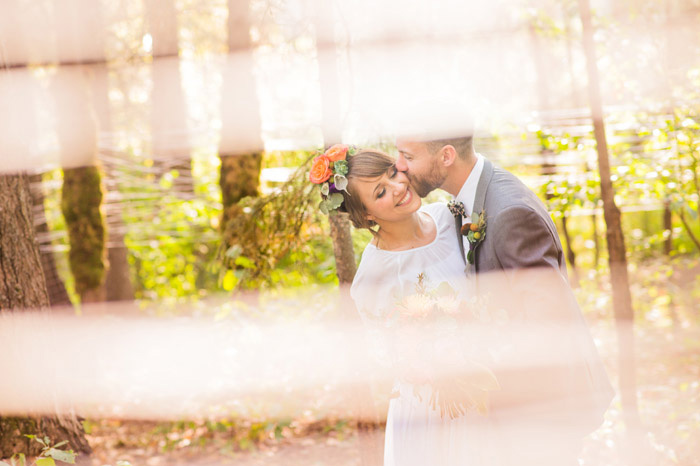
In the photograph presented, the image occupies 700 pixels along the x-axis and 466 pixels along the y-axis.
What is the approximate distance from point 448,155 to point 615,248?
1.50 metres

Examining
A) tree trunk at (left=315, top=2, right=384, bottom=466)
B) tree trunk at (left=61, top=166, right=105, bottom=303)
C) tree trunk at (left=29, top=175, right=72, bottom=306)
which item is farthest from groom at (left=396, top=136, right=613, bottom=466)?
tree trunk at (left=29, top=175, right=72, bottom=306)

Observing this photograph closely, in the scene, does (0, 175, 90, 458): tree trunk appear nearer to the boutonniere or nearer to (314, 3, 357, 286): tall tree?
(314, 3, 357, 286): tall tree

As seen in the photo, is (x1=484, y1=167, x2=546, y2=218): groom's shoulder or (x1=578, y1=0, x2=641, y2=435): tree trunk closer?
(x1=484, y1=167, x2=546, y2=218): groom's shoulder

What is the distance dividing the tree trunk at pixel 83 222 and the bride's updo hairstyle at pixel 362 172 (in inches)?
138

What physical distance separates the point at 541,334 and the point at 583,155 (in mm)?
2387

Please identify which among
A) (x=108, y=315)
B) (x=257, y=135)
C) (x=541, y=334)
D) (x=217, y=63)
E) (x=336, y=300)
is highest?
(x=217, y=63)

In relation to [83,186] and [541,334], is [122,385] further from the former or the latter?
[541,334]

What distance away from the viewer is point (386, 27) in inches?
184

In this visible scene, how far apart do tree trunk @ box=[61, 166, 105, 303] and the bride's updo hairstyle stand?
11.5 feet

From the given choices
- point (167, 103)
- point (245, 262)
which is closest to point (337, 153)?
point (245, 262)

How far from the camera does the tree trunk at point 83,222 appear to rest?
4484mm

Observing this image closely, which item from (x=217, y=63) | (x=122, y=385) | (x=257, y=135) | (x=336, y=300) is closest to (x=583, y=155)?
(x=336, y=300)

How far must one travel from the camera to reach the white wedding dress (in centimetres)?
155

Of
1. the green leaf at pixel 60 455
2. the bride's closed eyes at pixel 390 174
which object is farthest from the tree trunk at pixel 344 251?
the green leaf at pixel 60 455
